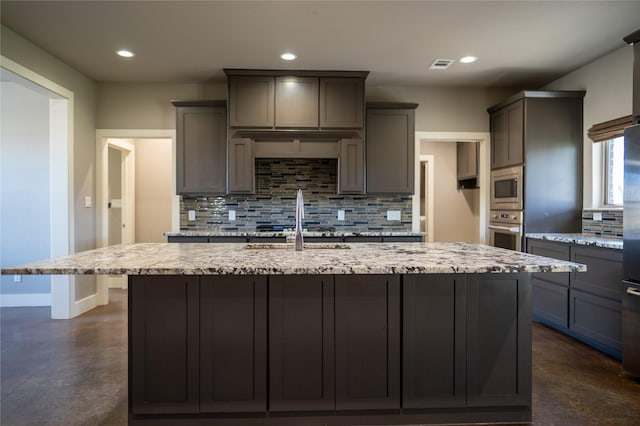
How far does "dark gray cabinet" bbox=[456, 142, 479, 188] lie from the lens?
5152 mm

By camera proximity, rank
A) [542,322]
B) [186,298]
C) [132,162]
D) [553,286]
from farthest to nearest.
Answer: [132,162] < [542,322] < [553,286] < [186,298]

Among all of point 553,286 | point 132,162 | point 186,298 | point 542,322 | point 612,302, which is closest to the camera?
point 186,298

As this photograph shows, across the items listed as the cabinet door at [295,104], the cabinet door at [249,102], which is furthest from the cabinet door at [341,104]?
the cabinet door at [249,102]

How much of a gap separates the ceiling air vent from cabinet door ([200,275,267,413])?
9.84 ft

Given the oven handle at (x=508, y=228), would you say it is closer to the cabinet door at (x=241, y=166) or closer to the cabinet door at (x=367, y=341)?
the cabinet door at (x=367, y=341)

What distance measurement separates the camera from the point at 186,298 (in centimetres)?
183

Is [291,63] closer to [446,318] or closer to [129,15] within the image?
[129,15]

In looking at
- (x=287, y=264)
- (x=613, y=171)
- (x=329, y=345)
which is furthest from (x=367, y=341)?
(x=613, y=171)

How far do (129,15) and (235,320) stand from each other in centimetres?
250

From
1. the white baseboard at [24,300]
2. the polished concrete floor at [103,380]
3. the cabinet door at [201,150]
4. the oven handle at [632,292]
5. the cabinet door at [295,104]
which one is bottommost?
the polished concrete floor at [103,380]

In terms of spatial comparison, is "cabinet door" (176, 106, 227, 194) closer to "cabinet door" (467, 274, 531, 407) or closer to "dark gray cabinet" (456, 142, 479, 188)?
"cabinet door" (467, 274, 531, 407)

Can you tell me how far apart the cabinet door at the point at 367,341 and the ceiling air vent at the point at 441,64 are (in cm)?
270

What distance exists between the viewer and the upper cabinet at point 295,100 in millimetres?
3924

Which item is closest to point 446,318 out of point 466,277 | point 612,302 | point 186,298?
point 466,277
